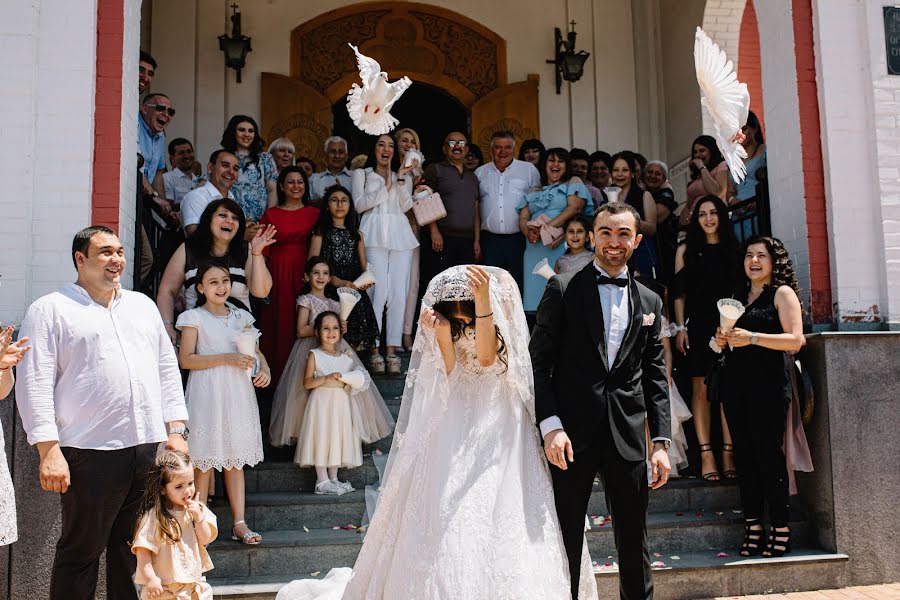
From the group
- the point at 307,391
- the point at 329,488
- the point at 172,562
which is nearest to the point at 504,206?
the point at 307,391

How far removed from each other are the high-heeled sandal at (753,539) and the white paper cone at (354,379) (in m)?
2.64

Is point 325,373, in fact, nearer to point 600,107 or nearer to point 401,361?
point 401,361

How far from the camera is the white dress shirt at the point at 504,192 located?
771cm

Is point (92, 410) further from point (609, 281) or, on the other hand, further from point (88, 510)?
point (609, 281)

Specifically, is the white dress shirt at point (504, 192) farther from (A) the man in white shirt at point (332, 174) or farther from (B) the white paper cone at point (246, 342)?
(B) the white paper cone at point (246, 342)

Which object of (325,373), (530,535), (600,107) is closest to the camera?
(530,535)

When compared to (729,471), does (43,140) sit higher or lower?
higher

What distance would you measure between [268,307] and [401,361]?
1285 millimetres

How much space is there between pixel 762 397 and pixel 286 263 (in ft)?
11.9

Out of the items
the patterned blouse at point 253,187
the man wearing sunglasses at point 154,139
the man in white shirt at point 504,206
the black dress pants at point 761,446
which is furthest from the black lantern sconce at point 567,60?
the black dress pants at point 761,446

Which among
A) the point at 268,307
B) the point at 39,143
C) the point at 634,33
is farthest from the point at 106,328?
the point at 634,33

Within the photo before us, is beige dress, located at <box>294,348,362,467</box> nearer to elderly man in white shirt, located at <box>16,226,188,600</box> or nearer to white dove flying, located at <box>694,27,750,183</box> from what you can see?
elderly man in white shirt, located at <box>16,226,188,600</box>

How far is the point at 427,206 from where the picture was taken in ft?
24.5

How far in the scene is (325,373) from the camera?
19.4 ft
